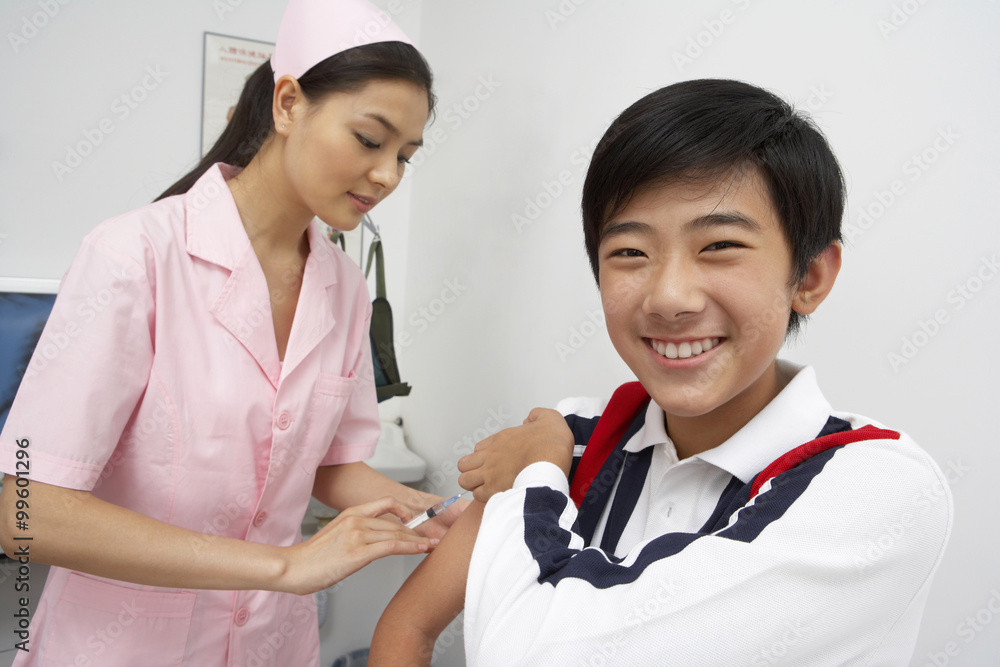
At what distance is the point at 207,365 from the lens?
1060 mm

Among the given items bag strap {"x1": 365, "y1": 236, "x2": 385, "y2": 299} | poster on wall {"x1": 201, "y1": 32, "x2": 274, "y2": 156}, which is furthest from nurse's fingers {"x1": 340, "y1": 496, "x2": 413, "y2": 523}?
poster on wall {"x1": 201, "y1": 32, "x2": 274, "y2": 156}

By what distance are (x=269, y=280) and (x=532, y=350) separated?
2.34 feet

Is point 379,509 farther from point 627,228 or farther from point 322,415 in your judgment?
point 627,228

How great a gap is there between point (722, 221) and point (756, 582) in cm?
Result: 36

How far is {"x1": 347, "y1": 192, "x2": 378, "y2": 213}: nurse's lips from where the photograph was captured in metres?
1.15

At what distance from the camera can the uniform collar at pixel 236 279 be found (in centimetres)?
108

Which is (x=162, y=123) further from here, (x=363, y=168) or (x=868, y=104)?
(x=868, y=104)

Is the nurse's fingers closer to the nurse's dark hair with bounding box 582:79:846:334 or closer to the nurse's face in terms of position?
the nurse's face

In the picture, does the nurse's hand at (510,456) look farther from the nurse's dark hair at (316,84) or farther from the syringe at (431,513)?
the nurse's dark hair at (316,84)

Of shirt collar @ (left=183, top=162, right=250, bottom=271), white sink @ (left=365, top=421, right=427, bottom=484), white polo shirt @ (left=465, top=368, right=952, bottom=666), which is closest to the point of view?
white polo shirt @ (left=465, top=368, right=952, bottom=666)

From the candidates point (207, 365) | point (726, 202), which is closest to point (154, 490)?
point (207, 365)

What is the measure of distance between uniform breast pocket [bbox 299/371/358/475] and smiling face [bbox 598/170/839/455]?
2.02ft

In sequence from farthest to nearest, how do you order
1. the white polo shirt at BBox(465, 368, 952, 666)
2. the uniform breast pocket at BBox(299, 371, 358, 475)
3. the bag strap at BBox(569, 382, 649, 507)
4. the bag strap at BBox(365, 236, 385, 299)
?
the bag strap at BBox(365, 236, 385, 299)
the uniform breast pocket at BBox(299, 371, 358, 475)
the bag strap at BBox(569, 382, 649, 507)
the white polo shirt at BBox(465, 368, 952, 666)

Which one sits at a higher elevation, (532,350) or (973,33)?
(973,33)
